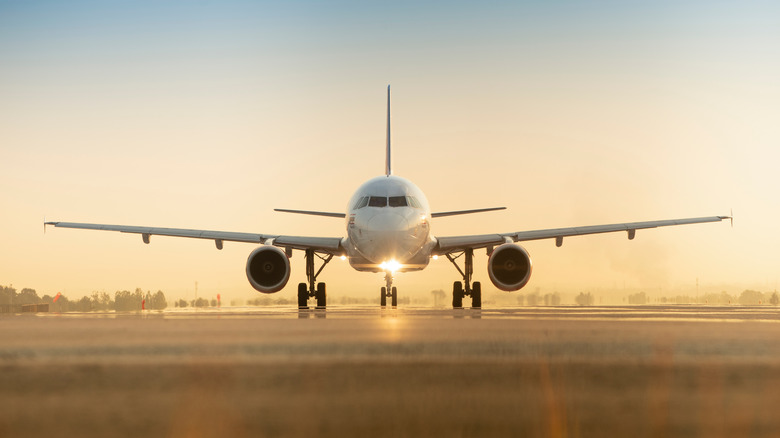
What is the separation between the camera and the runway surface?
10.5 feet

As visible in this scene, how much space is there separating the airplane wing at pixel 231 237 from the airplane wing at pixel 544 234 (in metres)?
3.76

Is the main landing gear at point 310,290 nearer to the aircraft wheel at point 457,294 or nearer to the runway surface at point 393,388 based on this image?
the aircraft wheel at point 457,294

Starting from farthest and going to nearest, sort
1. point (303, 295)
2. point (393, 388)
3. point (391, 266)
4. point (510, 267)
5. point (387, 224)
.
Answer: point (303, 295)
point (391, 266)
point (510, 267)
point (387, 224)
point (393, 388)

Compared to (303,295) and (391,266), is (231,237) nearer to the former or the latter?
(303,295)

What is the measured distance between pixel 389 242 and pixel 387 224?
1.81 ft

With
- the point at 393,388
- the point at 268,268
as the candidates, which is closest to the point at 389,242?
the point at 268,268

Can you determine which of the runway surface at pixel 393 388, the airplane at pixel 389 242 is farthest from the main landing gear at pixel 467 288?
the runway surface at pixel 393 388

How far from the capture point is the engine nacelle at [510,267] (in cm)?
2673

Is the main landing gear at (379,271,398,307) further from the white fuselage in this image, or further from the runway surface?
the runway surface

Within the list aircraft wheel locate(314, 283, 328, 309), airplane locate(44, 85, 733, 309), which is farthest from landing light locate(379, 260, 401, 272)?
aircraft wheel locate(314, 283, 328, 309)

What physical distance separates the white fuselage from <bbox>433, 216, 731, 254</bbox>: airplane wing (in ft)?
7.27

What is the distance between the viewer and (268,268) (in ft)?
87.5

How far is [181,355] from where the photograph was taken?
249 inches

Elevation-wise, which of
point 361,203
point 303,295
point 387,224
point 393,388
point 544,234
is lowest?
point 393,388
